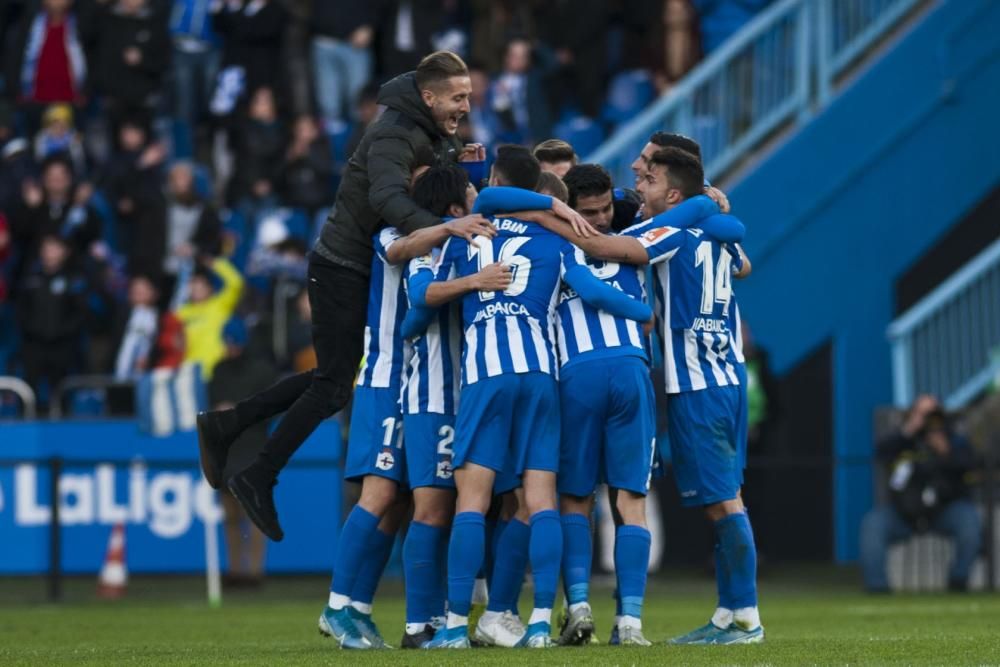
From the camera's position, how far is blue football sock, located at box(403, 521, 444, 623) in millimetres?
9773

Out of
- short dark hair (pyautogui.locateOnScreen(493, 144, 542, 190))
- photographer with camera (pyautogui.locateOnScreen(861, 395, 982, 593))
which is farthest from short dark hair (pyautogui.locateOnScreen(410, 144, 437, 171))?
photographer with camera (pyautogui.locateOnScreen(861, 395, 982, 593))

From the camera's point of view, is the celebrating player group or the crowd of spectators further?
the crowd of spectators

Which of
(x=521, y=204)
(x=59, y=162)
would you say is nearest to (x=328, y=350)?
(x=521, y=204)

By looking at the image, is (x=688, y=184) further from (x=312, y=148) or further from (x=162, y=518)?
(x=312, y=148)

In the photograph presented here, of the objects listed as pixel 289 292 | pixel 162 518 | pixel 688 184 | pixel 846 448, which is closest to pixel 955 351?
pixel 846 448

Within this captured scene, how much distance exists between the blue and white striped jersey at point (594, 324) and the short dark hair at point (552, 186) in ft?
1.06

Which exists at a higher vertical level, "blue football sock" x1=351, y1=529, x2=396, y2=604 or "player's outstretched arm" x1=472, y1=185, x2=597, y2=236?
"player's outstretched arm" x1=472, y1=185, x2=597, y2=236

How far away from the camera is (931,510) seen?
16.7m

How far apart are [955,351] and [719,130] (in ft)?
9.37

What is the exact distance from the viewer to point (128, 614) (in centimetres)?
1460

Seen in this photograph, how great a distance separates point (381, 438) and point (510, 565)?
0.91 metres

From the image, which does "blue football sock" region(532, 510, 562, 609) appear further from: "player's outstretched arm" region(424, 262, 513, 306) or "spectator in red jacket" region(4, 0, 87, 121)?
"spectator in red jacket" region(4, 0, 87, 121)

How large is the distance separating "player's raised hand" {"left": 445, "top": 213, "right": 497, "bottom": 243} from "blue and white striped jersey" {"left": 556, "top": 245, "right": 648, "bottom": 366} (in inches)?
14.6

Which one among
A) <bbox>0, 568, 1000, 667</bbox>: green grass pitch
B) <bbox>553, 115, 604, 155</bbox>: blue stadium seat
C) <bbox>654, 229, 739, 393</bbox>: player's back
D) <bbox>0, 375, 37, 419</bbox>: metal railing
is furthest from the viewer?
<bbox>553, 115, 604, 155</bbox>: blue stadium seat
